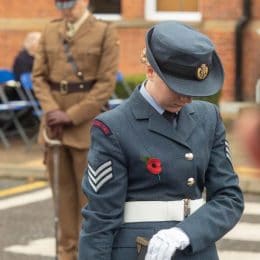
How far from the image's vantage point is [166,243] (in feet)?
10.3

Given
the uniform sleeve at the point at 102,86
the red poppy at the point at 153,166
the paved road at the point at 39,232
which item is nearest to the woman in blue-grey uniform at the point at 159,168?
the red poppy at the point at 153,166

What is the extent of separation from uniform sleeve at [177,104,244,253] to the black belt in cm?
312

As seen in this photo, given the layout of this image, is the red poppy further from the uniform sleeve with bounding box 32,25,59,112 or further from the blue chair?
the blue chair

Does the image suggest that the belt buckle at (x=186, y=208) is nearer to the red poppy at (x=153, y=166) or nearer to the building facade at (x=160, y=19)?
the red poppy at (x=153, y=166)

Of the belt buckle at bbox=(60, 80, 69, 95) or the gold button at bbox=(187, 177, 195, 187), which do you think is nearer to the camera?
the gold button at bbox=(187, 177, 195, 187)

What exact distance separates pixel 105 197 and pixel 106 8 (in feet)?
52.0

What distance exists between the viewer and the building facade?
17.0m

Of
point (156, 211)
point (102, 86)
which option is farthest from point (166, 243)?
point (102, 86)

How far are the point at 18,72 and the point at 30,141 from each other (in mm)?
1083

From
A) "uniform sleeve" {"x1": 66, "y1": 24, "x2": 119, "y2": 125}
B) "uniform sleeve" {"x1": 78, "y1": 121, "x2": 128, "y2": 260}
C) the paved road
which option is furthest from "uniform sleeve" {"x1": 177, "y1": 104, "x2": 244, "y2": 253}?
the paved road

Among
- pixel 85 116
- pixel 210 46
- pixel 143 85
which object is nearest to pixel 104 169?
pixel 143 85

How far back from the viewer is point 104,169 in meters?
3.29

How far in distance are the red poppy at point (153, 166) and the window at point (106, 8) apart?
51.1ft

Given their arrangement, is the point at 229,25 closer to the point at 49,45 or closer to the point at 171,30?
the point at 49,45
